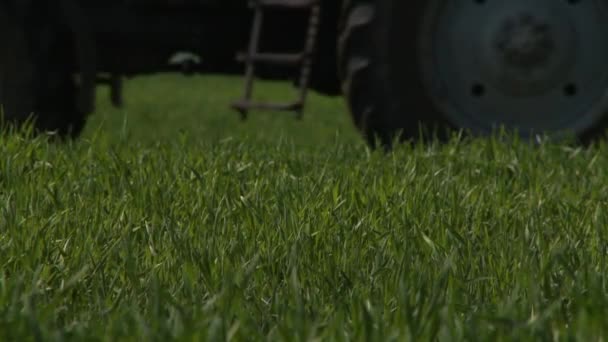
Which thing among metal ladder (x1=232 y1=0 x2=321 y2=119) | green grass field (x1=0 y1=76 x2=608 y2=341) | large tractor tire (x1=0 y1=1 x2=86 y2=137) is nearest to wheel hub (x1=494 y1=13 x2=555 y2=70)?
green grass field (x1=0 y1=76 x2=608 y2=341)

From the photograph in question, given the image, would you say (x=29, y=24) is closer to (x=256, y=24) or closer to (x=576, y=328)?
(x=256, y=24)

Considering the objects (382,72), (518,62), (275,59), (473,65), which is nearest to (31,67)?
(275,59)

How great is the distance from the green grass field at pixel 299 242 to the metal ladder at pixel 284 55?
3.06 ft

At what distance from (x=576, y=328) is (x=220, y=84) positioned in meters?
17.4

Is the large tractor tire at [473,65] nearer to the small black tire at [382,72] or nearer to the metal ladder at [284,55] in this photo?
the small black tire at [382,72]

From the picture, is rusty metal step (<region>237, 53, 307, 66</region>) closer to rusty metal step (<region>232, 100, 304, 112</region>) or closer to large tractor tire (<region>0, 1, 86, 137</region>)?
rusty metal step (<region>232, 100, 304, 112</region>)

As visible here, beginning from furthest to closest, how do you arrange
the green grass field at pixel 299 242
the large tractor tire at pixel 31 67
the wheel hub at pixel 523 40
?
the large tractor tire at pixel 31 67
the wheel hub at pixel 523 40
the green grass field at pixel 299 242

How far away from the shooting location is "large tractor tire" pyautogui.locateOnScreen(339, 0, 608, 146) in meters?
4.24

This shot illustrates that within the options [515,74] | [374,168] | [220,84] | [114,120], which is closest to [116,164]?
[374,168]

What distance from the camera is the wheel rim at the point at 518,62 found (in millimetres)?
4242

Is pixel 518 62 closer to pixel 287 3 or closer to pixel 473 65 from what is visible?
pixel 473 65

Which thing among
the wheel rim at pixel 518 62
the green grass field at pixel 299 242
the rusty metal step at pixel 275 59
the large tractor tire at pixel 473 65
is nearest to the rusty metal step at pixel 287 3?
the rusty metal step at pixel 275 59

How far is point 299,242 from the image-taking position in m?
2.21

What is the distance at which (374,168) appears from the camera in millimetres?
3494
